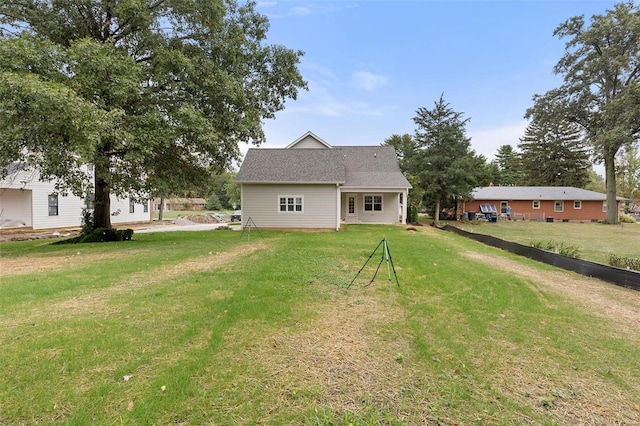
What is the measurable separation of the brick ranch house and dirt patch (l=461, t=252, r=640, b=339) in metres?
25.3

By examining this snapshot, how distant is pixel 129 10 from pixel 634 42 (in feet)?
117

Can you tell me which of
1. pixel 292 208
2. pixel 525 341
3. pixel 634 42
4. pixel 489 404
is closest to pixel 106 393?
pixel 489 404

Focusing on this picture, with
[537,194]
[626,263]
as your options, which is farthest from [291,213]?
[537,194]

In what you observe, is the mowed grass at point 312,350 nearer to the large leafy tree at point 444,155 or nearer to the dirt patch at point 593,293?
the dirt patch at point 593,293

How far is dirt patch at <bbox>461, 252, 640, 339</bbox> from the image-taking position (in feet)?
15.3

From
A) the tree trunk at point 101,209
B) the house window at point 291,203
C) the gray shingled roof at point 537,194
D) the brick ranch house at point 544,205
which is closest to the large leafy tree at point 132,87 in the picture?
the tree trunk at point 101,209

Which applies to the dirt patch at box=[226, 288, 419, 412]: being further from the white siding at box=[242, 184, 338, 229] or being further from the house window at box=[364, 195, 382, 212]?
the house window at box=[364, 195, 382, 212]

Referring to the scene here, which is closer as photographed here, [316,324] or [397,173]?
[316,324]

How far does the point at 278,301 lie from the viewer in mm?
4980

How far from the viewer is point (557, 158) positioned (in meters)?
44.2

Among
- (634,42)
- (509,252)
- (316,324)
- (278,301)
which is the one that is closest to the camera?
(316,324)

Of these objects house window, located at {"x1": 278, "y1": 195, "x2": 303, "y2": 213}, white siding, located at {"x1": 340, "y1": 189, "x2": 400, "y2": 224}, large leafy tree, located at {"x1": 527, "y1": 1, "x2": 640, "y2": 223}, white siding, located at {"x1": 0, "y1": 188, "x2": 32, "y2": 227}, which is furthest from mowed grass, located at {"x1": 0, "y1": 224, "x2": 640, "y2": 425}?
large leafy tree, located at {"x1": 527, "y1": 1, "x2": 640, "y2": 223}

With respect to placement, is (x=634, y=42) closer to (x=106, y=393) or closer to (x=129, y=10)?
(x=129, y=10)

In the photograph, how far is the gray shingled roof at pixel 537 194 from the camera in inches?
1222
